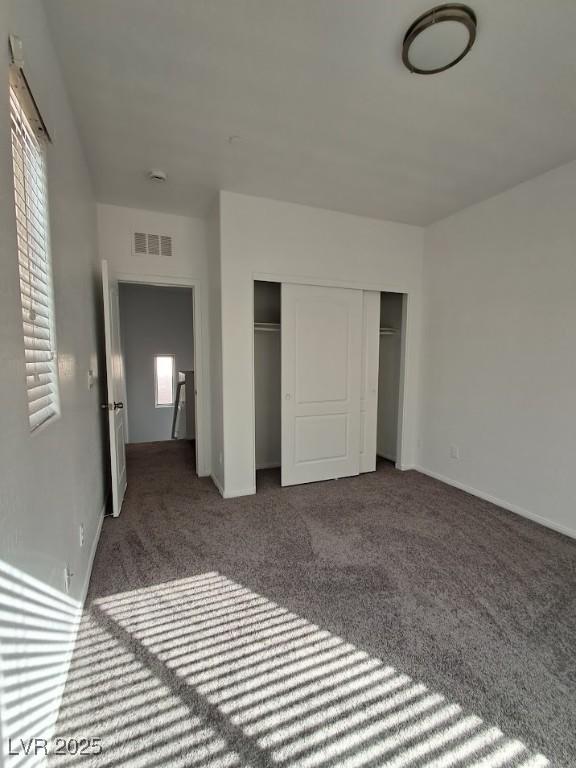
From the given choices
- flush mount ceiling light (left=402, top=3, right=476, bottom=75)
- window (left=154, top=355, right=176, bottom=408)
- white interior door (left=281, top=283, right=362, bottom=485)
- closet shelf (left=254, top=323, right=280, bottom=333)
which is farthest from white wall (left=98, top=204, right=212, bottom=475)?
window (left=154, top=355, right=176, bottom=408)

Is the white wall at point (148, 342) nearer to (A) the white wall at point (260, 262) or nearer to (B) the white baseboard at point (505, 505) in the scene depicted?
(A) the white wall at point (260, 262)

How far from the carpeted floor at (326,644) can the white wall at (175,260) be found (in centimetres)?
131

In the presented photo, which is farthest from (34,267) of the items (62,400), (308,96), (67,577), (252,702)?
(252,702)

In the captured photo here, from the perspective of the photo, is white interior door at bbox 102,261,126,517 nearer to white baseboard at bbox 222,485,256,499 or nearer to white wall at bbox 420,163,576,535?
white baseboard at bbox 222,485,256,499

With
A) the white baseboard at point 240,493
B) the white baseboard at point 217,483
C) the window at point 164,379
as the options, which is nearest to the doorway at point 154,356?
the window at point 164,379

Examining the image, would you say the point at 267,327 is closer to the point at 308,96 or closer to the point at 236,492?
the point at 236,492

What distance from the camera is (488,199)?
3.14 metres

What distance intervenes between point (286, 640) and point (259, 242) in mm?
3001

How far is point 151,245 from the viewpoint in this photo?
343cm

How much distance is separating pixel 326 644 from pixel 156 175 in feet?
10.9

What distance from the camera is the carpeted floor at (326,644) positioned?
1.21 m

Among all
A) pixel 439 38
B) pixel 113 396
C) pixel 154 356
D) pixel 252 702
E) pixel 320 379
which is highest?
pixel 439 38

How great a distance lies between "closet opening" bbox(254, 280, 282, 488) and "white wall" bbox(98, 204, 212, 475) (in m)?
0.61

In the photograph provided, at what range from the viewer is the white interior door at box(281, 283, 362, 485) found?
3434 millimetres
